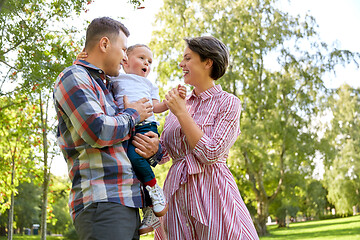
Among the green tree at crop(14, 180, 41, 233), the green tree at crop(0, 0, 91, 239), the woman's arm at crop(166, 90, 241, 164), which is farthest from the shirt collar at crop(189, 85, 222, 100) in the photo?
the green tree at crop(14, 180, 41, 233)

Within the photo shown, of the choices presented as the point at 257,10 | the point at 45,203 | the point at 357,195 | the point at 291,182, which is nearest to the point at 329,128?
the point at 291,182

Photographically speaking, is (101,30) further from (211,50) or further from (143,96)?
(211,50)

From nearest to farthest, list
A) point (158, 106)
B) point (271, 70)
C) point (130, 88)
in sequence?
point (130, 88) < point (158, 106) < point (271, 70)

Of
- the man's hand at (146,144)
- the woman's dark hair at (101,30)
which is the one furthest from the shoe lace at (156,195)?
the woman's dark hair at (101,30)

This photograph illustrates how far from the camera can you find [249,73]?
19.9 meters

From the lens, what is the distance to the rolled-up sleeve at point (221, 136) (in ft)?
7.64

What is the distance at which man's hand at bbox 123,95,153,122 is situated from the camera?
2018 mm

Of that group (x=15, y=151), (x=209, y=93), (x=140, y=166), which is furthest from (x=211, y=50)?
(x=15, y=151)

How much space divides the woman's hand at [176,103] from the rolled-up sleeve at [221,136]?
209 mm

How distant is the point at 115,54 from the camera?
6.57 ft

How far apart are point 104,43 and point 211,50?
85 cm

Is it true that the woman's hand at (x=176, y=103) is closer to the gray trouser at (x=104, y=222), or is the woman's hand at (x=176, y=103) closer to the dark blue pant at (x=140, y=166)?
the dark blue pant at (x=140, y=166)

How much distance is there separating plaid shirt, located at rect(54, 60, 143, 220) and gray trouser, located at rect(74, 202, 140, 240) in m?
0.03

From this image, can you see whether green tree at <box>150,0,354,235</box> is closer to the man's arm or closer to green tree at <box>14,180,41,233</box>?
green tree at <box>14,180,41,233</box>
